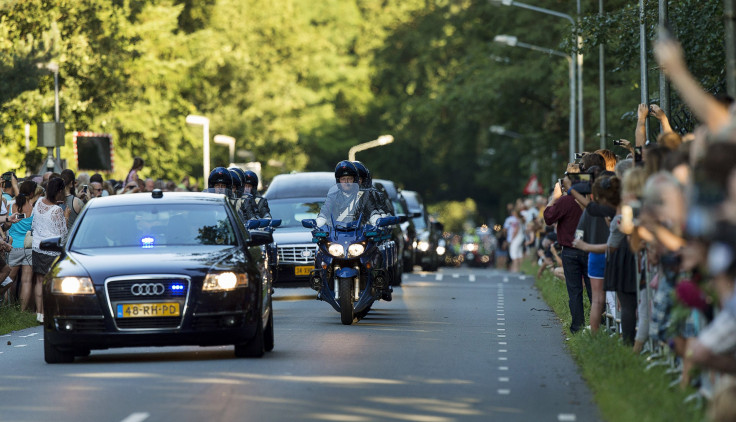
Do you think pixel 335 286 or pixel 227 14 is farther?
pixel 227 14

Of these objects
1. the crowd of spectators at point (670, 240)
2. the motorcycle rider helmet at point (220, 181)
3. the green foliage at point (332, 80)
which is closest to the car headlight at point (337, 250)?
the crowd of spectators at point (670, 240)

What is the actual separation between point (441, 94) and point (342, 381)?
143 feet

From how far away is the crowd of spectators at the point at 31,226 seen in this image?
20.9m

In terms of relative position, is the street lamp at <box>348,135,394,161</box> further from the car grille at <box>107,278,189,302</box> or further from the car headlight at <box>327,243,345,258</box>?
the car grille at <box>107,278,189,302</box>

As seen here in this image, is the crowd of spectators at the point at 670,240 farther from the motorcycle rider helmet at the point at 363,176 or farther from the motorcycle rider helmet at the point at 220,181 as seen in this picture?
the motorcycle rider helmet at the point at 220,181

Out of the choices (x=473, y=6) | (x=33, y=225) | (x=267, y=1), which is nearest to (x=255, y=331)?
(x=33, y=225)

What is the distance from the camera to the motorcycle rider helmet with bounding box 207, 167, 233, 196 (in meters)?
22.3

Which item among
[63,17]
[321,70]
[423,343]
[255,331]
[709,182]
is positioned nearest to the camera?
[709,182]

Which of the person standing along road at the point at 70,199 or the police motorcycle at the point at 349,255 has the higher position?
the person standing along road at the point at 70,199

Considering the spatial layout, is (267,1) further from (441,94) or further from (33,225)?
(33,225)

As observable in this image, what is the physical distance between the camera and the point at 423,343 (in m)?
17.0

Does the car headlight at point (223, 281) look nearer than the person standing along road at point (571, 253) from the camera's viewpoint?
Yes

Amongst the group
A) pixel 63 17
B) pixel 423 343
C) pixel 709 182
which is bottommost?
pixel 423 343

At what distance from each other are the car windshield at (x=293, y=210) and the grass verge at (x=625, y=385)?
10422 millimetres
